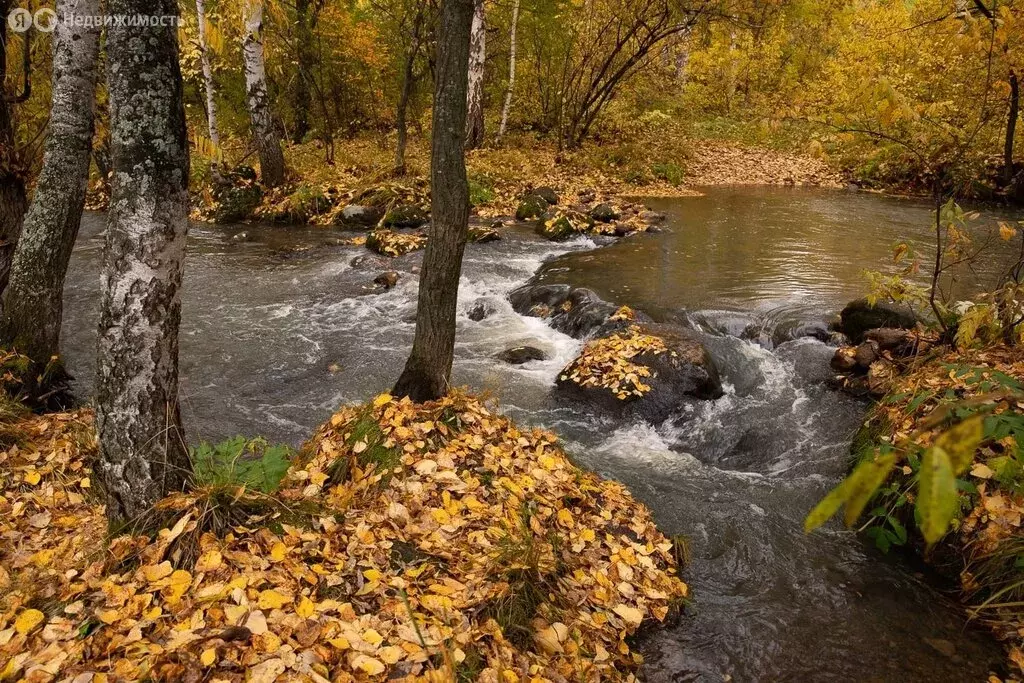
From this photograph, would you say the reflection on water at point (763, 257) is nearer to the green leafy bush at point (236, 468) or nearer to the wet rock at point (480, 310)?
the wet rock at point (480, 310)

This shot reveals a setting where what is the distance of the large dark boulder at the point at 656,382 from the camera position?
6.95m

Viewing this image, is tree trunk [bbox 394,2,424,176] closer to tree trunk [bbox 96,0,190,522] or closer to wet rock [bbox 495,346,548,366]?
wet rock [bbox 495,346,548,366]

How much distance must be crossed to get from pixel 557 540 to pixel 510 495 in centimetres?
44

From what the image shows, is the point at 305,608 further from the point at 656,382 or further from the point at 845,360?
the point at 845,360

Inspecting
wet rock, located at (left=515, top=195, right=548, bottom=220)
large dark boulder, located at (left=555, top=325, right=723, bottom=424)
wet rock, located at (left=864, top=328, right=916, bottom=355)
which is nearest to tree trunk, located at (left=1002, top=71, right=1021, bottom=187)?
wet rock, located at (left=864, top=328, right=916, bottom=355)

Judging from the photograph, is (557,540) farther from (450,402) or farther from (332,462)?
(332,462)

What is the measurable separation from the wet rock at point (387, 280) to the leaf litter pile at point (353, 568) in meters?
6.29

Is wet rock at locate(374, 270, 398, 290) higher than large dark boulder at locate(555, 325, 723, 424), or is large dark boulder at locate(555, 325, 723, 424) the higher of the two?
wet rock at locate(374, 270, 398, 290)

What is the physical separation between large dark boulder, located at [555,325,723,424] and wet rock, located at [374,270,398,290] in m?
4.44

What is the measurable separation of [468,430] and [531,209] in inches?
441

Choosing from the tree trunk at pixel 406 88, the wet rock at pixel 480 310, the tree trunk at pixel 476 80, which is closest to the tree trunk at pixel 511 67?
the tree trunk at pixel 476 80

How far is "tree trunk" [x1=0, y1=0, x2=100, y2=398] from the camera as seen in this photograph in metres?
5.07

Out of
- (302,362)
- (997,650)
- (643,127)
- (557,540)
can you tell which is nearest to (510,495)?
(557,540)

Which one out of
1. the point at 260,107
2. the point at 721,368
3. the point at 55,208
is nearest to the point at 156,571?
the point at 55,208
